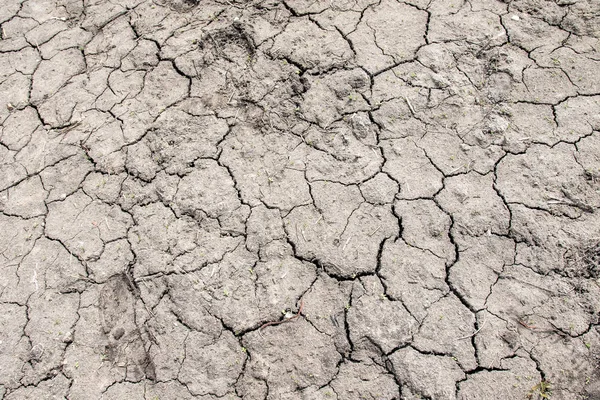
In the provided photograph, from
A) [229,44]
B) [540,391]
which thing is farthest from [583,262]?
[229,44]

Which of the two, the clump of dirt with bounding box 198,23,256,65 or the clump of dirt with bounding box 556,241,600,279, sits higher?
the clump of dirt with bounding box 198,23,256,65

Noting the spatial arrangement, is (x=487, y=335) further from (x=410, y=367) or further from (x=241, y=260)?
(x=241, y=260)

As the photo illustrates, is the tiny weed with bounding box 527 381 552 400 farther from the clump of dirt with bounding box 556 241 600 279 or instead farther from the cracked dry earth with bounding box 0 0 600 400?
the clump of dirt with bounding box 556 241 600 279

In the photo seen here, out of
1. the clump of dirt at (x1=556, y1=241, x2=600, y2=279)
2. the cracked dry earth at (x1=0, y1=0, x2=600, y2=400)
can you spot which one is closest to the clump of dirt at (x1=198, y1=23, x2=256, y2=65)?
the cracked dry earth at (x1=0, y1=0, x2=600, y2=400)

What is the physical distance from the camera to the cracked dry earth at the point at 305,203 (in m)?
2.31

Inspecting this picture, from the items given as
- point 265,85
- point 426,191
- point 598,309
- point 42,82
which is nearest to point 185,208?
point 265,85

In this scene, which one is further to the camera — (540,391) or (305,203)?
(305,203)

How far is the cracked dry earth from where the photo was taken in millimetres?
2311

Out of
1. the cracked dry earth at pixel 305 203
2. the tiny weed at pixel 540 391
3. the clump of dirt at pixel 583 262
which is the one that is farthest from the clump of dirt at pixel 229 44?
the tiny weed at pixel 540 391

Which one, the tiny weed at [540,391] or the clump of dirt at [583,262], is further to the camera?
the clump of dirt at [583,262]

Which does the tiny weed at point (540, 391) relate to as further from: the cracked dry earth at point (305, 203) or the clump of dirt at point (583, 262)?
the clump of dirt at point (583, 262)

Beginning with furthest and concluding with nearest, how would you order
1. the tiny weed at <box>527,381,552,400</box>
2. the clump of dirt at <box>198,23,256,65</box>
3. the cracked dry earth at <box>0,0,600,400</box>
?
the clump of dirt at <box>198,23,256,65</box> → the cracked dry earth at <box>0,0,600,400</box> → the tiny weed at <box>527,381,552,400</box>

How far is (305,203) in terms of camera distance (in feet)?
8.86

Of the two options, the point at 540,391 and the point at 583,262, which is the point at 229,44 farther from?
Answer: the point at 540,391
